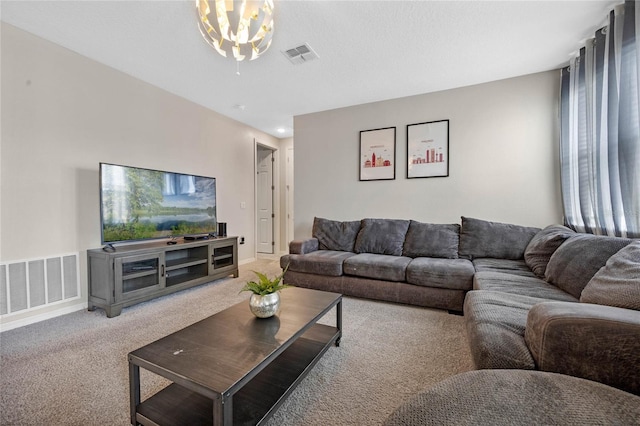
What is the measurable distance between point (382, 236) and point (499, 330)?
2.14m

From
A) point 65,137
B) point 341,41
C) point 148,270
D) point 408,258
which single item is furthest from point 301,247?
point 65,137

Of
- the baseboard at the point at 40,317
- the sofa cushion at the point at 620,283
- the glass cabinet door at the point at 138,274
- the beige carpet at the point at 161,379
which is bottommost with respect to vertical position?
the beige carpet at the point at 161,379

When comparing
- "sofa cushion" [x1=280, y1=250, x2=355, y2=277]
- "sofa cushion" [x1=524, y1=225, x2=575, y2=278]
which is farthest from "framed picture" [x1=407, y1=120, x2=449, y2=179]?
"sofa cushion" [x1=280, y1=250, x2=355, y2=277]

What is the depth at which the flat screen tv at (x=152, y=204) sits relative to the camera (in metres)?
2.67

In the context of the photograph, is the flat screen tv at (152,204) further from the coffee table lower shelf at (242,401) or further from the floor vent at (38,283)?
the coffee table lower shelf at (242,401)

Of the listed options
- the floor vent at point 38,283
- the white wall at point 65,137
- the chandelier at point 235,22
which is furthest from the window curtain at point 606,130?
the floor vent at point 38,283

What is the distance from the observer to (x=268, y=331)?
1.34 m

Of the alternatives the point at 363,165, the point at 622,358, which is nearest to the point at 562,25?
the point at 363,165

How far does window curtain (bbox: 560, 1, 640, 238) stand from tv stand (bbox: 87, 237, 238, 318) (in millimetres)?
3918

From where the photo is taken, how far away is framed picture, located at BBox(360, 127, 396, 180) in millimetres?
3760

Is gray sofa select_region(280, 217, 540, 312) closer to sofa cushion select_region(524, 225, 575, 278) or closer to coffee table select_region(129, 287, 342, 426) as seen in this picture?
A: sofa cushion select_region(524, 225, 575, 278)

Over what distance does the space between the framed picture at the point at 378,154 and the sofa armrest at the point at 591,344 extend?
2.90 m

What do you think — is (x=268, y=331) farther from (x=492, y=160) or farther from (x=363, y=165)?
(x=492, y=160)

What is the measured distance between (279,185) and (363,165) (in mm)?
2303
